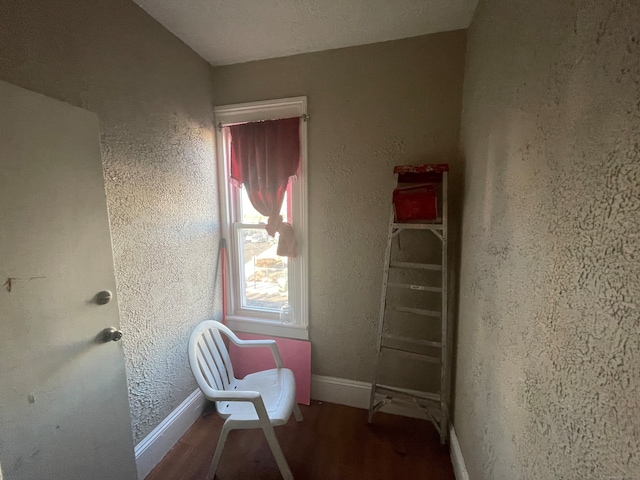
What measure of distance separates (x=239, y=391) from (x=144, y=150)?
1380mm

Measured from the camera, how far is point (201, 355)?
1628 millimetres

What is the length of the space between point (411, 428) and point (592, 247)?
1790 millimetres

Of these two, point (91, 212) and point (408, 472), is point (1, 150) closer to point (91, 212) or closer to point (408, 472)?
point (91, 212)

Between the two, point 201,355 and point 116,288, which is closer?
point 116,288

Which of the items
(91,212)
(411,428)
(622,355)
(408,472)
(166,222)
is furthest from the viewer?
(411,428)

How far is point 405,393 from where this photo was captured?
1.77 metres

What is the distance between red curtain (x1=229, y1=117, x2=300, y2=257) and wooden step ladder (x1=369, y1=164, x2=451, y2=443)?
75cm

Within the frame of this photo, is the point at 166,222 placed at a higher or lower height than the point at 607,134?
lower

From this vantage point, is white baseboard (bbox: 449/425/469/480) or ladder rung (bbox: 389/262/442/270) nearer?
white baseboard (bbox: 449/425/469/480)

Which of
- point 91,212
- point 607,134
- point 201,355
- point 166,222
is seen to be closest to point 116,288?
point 91,212

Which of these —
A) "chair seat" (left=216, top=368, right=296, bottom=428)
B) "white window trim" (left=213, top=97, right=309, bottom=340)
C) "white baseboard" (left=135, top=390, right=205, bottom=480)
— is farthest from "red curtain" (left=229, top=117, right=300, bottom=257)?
"white baseboard" (left=135, top=390, right=205, bottom=480)

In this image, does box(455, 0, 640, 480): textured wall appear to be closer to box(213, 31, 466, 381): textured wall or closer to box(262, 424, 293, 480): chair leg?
box(213, 31, 466, 381): textured wall

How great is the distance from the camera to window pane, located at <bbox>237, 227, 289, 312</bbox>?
2180 millimetres

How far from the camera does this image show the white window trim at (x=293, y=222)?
1.93 meters
